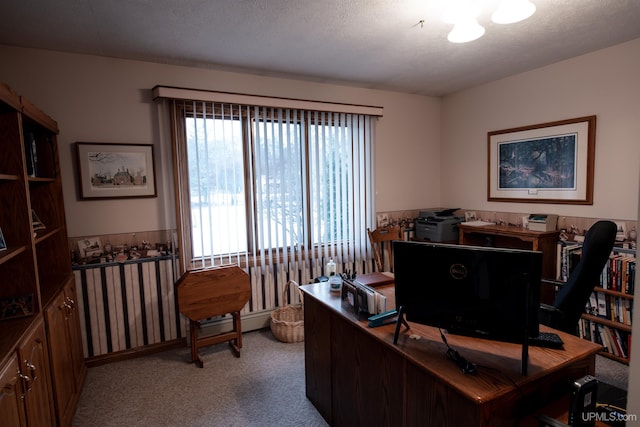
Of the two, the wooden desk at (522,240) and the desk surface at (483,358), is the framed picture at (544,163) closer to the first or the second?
the wooden desk at (522,240)

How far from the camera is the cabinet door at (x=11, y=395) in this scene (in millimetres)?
1254

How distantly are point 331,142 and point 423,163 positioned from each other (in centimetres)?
141

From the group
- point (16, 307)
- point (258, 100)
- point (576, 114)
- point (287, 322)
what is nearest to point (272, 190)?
point (258, 100)

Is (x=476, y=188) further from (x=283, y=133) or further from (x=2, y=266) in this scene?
(x=2, y=266)

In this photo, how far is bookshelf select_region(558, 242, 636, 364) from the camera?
2.54m

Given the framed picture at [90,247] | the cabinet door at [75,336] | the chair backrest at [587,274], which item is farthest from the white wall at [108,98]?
the chair backrest at [587,274]

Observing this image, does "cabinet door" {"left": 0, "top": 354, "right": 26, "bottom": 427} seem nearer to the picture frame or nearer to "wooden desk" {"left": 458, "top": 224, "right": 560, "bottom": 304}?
the picture frame

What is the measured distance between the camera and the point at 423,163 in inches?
169

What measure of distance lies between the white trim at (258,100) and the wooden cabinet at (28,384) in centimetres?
184

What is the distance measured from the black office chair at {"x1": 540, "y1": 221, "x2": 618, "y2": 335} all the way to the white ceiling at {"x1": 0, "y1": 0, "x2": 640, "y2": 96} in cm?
140

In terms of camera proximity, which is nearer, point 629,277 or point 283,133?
point 629,277

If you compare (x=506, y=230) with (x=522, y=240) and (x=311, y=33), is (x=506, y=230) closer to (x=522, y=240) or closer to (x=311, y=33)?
(x=522, y=240)

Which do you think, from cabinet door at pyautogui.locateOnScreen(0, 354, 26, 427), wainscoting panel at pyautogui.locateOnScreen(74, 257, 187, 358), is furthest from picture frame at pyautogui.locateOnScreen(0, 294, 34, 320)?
wainscoting panel at pyautogui.locateOnScreen(74, 257, 187, 358)

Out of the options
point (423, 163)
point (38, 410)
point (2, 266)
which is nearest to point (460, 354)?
point (38, 410)
